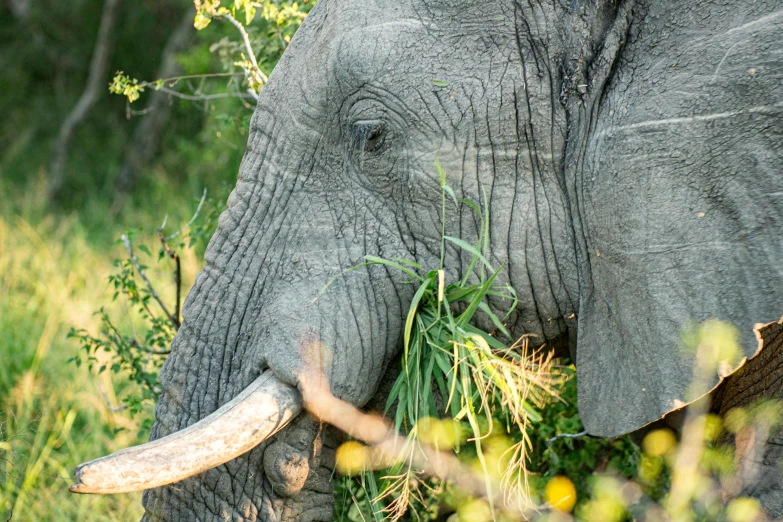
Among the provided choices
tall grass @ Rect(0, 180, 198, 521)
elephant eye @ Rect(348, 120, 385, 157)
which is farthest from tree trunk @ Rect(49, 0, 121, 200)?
elephant eye @ Rect(348, 120, 385, 157)

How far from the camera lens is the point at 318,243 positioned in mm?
2508

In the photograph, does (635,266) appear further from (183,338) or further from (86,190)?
(86,190)

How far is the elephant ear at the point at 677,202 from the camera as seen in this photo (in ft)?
6.96

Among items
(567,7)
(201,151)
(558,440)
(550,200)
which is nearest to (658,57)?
(567,7)

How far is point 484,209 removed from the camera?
2.46 meters

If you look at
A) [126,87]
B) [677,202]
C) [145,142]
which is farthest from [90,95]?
[677,202]

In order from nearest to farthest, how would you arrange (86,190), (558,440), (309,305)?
(309,305) < (558,440) < (86,190)

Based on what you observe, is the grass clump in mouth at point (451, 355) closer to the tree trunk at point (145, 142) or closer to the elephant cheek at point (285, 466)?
the elephant cheek at point (285, 466)

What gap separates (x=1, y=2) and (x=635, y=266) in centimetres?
1086

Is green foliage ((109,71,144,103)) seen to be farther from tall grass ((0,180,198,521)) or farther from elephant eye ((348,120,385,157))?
elephant eye ((348,120,385,157))

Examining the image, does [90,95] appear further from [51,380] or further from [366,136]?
[366,136]

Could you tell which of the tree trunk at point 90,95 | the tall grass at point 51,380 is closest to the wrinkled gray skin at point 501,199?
the tall grass at point 51,380

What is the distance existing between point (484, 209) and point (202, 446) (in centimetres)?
91

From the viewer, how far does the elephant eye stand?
2.44 metres
